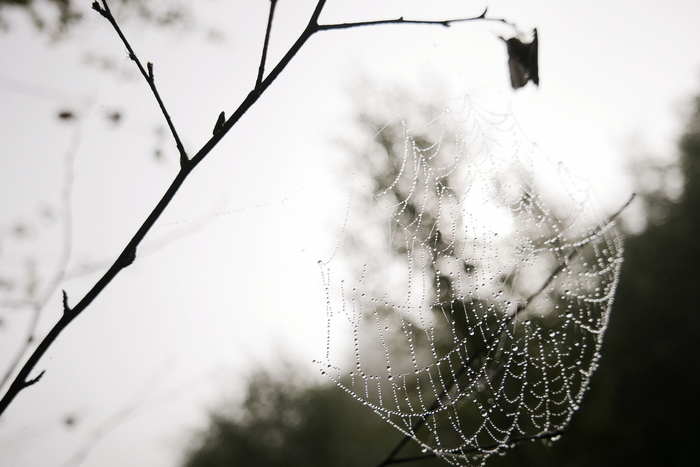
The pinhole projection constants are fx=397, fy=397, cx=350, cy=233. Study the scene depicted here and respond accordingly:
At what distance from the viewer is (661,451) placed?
7488mm

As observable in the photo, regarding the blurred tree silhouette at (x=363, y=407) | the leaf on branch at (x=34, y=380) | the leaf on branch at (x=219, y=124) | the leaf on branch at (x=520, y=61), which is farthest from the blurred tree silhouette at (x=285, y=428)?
the leaf on branch at (x=219, y=124)

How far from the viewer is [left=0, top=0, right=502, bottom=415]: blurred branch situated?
0.60m

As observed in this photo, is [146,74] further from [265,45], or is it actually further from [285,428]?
[285,428]

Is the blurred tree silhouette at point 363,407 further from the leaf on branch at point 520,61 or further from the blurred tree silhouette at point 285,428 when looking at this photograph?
the leaf on branch at point 520,61

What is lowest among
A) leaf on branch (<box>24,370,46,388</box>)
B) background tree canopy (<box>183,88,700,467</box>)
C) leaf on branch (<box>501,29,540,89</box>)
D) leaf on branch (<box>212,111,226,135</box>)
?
background tree canopy (<box>183,88,700,467</box>)

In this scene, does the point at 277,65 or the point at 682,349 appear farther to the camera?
the point at 682,349

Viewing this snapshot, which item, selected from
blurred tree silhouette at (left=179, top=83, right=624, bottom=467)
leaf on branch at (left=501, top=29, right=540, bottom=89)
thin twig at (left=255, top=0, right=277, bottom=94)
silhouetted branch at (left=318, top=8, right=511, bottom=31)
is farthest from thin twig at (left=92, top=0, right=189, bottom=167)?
blurred tree silhouette at (left=179, top=83, right=624, bottom=467)

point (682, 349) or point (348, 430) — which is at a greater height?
point (348, 430)

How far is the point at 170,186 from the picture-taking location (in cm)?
69

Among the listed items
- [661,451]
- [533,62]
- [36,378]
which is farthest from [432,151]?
[36,378]

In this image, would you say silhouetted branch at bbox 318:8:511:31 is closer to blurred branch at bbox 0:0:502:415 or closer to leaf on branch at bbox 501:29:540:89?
blurred branch at bbox 0:0:502:415

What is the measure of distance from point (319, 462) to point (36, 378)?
14582 mm

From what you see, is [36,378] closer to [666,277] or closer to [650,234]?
[666,277]

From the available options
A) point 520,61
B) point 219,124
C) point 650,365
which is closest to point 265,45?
point 219,124
